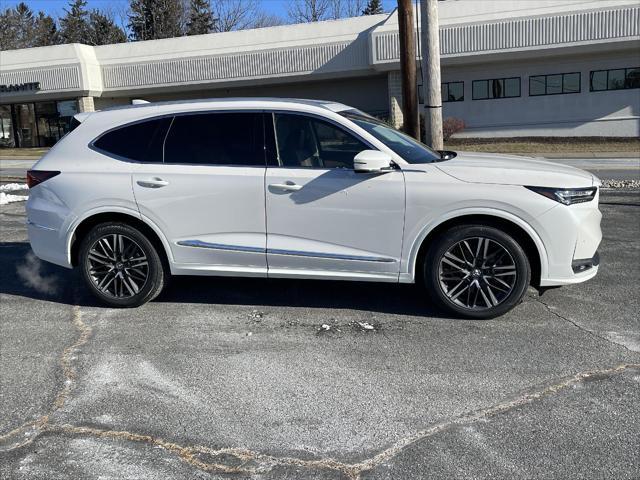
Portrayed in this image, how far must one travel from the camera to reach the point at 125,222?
568 centimetres

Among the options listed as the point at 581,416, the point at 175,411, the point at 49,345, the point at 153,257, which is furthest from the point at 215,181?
the point at 581,416

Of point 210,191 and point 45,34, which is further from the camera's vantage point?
point 45,34

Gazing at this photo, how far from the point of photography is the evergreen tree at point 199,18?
191ft

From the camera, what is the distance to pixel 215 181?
5.38 metres

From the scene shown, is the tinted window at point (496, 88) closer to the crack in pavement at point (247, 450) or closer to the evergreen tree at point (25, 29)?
the crack in pavement at point (247, 450)

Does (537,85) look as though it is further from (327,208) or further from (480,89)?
(327,208)

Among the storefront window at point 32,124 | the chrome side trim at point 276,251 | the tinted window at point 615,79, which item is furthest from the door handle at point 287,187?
the storefront window at point 32,124

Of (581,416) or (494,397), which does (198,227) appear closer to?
(494,397)

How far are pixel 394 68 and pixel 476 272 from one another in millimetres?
27377

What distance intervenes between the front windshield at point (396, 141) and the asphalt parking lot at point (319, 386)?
1.30m

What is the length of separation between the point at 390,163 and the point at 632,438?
8.73 ft

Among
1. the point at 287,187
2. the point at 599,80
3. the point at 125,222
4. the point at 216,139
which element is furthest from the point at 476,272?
the point at 599,80

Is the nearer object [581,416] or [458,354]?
[581,416]

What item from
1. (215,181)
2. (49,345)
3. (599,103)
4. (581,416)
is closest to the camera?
(581,416)
